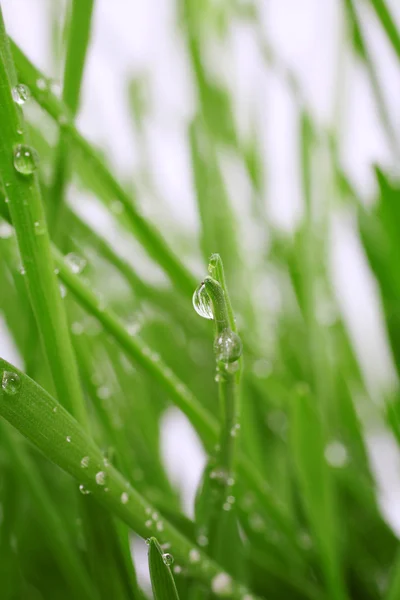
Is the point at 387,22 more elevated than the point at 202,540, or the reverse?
the point at 387,22

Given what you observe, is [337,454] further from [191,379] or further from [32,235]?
[32,235]

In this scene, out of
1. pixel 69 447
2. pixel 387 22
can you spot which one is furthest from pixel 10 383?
pixel 387 22

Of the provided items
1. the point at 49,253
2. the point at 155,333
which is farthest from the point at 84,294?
the point at 155,333

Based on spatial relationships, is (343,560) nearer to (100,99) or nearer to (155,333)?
(155,333)

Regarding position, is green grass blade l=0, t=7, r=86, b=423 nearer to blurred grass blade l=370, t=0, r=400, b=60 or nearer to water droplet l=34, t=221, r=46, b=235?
water droplet l=34, t=221, r=46, b=235

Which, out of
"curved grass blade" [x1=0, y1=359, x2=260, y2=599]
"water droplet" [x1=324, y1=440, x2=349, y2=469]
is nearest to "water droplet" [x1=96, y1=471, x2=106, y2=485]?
"curved grass blade" [x1=0, y1=359, x2=260, y2=599]
